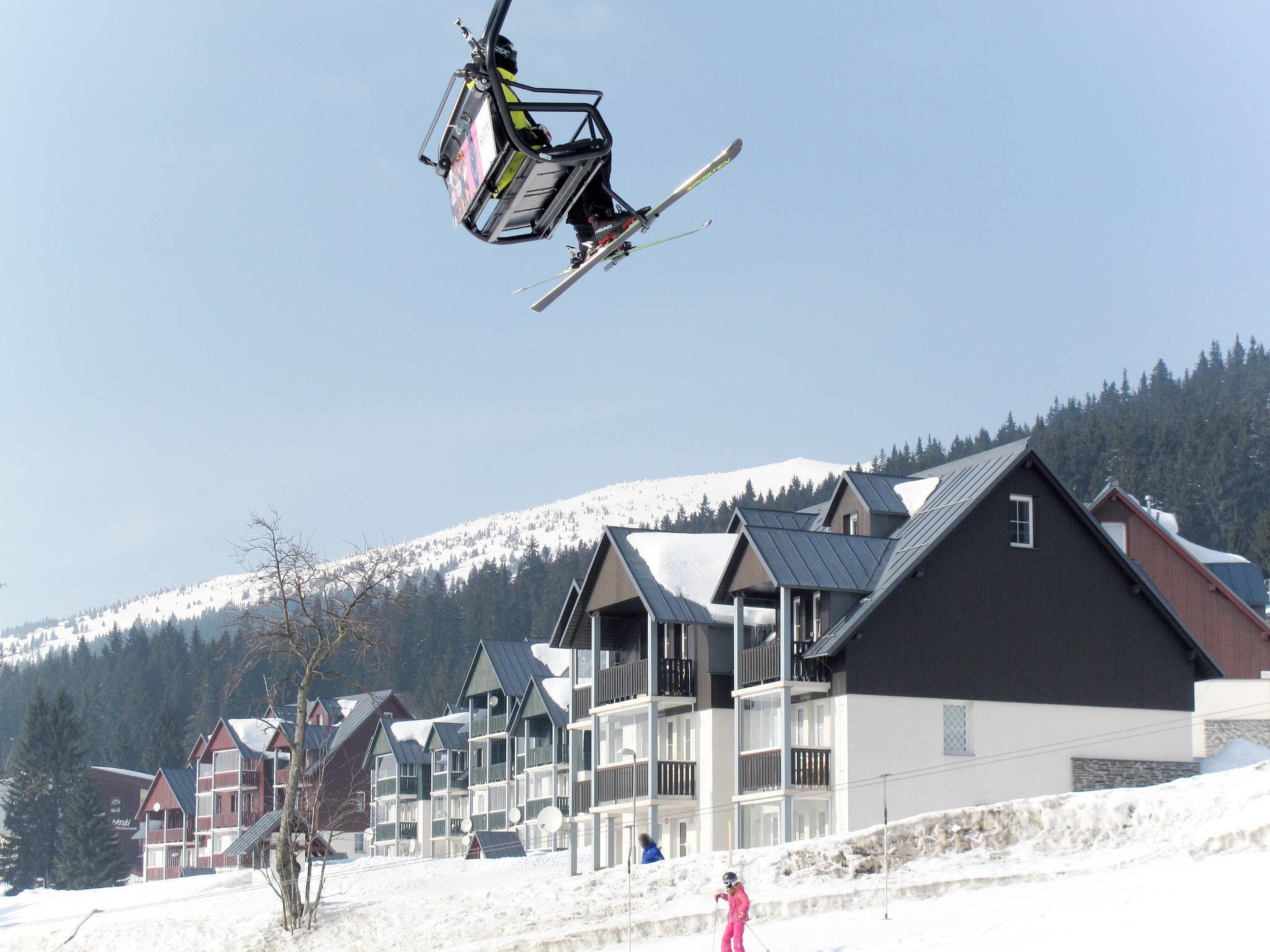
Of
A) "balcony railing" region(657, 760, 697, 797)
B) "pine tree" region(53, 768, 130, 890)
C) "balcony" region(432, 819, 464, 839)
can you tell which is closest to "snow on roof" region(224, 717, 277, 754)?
"pine tree" region(53, 768, 130, 890)

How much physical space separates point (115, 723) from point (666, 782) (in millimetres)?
140251

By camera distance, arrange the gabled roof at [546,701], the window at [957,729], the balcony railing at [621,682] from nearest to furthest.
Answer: the window at [957,729] < the balcony railing at [621,682] < the gabled roof at [546,701]

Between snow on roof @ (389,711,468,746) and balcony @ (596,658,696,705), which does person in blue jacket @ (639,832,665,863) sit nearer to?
balcony @ (596,658,696,705)

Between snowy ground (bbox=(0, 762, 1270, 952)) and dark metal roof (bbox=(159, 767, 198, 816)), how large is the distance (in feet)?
223

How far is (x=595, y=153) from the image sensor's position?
11.2 meters

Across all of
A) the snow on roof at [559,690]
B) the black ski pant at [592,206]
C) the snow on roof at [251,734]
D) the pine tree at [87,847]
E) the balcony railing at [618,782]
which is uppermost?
the black ski pant at [592,206]

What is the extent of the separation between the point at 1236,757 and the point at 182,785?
79.9 meters

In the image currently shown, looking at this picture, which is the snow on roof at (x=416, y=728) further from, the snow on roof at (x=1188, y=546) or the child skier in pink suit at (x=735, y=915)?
the child skier in pink suit at (x=735, y=915)

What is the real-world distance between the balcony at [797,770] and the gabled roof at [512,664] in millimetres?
34297

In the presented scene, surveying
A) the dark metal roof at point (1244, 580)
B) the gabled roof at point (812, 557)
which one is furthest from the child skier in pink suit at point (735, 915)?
the dark metal roof at point (1244, 580)

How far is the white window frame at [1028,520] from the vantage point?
127ft

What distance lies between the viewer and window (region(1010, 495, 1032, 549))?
38.7 meters

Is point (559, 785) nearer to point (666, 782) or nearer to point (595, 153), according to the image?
point (666, 782)

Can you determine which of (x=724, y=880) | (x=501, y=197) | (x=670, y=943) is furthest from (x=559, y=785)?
(x=501, y=197)
